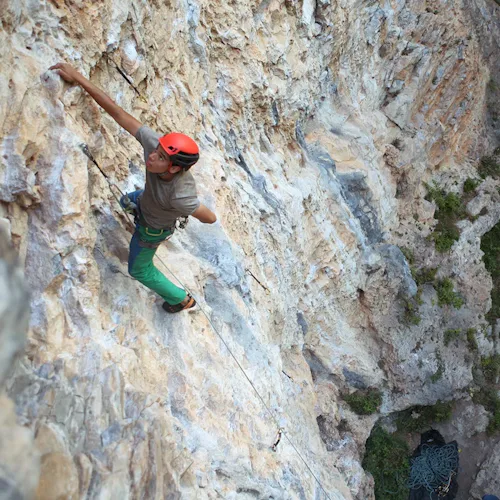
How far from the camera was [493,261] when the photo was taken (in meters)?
11.8

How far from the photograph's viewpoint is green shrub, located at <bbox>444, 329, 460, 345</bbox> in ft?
32.9

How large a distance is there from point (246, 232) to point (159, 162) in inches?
115

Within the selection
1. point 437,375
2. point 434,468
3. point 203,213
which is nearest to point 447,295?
point 437,375

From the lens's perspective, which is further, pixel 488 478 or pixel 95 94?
pixel 488 478

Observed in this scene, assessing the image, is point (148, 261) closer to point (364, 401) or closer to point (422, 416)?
point (364, 401)

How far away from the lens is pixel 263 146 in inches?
289

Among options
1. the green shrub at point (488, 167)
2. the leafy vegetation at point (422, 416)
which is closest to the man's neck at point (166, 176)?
the leafy vegetation at point (422, 416)

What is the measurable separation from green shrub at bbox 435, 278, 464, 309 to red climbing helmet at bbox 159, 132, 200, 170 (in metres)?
8.46

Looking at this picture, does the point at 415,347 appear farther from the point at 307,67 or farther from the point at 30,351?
the point at 30,351

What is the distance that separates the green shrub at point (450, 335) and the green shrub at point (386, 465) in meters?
2.22

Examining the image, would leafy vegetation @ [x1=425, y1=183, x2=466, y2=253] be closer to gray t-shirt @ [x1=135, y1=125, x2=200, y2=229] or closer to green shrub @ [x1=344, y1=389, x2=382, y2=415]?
green shrub @ [x1=344, y1=389, x2=382, y2=415]

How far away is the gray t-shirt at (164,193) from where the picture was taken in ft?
11.1

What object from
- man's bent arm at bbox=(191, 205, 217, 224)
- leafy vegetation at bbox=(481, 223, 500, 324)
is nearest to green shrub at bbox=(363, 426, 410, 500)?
leafy vegetation at bbox=(481, 223, 500, 324)

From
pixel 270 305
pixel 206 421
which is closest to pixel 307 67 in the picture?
pixel 270 305
